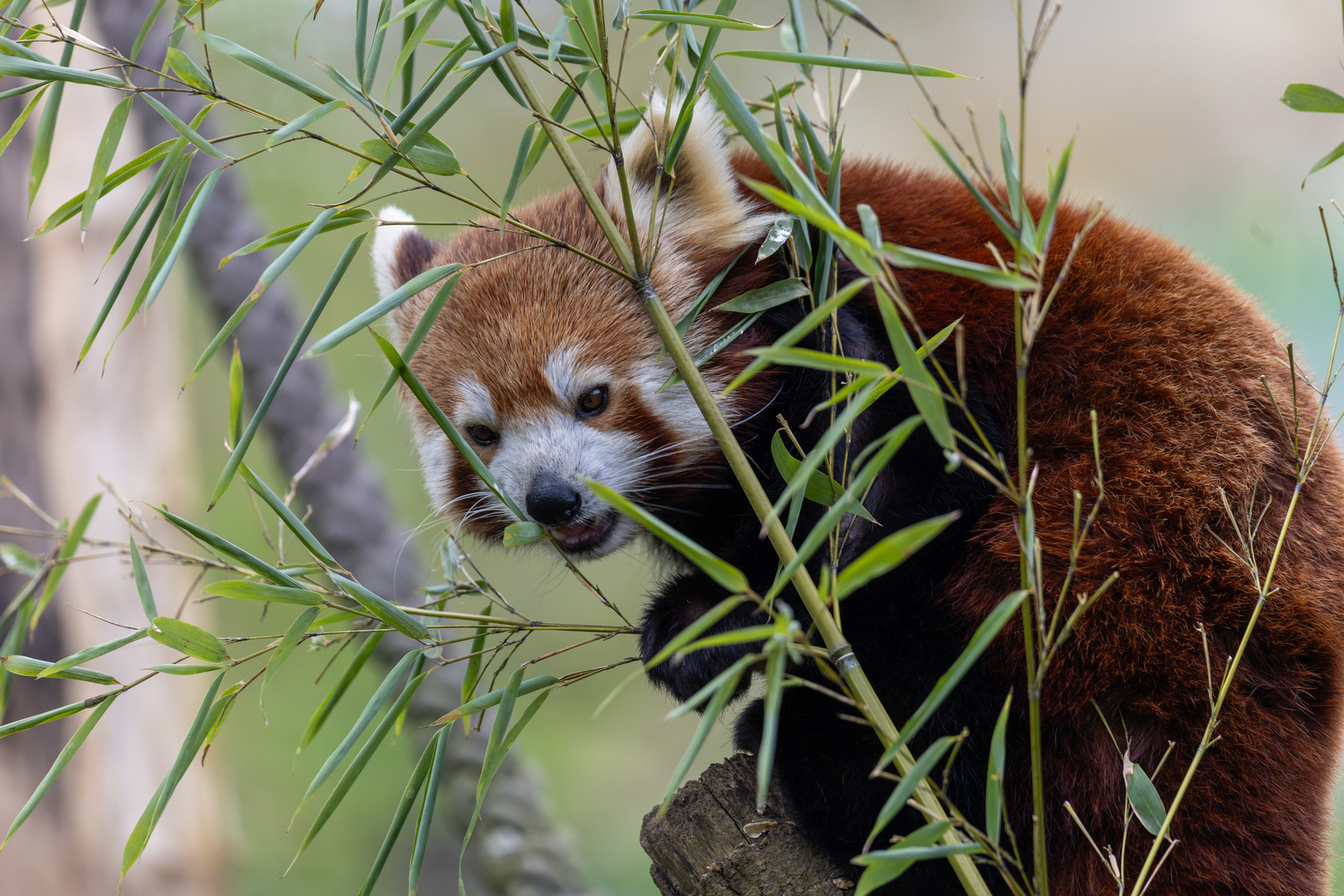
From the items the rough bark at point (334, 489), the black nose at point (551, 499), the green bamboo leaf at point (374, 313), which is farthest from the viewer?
the rough bark at point (334, 489)

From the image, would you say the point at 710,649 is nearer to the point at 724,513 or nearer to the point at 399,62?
the point at 724,513

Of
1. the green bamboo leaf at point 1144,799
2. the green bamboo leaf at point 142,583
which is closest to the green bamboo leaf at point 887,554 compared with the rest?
the green bamboo leaf at point 1144,799

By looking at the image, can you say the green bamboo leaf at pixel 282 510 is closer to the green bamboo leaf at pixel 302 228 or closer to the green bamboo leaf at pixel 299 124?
the green bamboo leaf at pixel 302 228

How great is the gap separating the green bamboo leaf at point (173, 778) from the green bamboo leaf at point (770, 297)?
79 cm

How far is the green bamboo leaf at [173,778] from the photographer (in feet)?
3.66

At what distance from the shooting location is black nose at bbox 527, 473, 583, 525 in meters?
1.59

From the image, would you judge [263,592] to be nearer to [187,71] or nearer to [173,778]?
[173,778]

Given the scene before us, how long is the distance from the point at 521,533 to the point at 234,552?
344 millimetres

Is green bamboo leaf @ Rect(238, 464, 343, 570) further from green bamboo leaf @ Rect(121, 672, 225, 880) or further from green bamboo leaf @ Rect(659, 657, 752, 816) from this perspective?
green bamboo leaf @ Rect(659, 657, 752, 816)

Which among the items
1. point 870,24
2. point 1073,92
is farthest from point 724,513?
point 1073,92

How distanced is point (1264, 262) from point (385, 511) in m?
3.23

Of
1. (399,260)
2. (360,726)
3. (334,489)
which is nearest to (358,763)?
(360,726)

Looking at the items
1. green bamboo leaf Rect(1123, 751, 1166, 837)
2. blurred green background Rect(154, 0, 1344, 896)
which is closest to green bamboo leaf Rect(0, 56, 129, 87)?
green bamboo leaf Rect(1123, 751, 1166, 837)

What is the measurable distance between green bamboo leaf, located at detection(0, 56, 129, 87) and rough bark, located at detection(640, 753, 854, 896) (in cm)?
118
